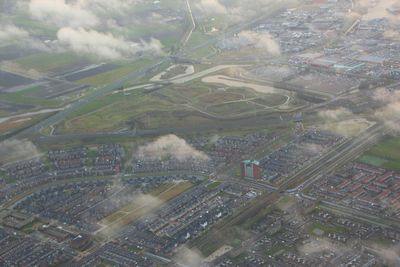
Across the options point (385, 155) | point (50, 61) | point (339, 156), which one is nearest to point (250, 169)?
point (339, 156)

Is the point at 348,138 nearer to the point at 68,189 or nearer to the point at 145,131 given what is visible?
the point at 145,131

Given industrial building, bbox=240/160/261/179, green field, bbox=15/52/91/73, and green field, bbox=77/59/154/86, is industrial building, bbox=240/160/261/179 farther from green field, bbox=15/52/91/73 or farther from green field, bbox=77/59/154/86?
green field, bbox=15/52/91/73

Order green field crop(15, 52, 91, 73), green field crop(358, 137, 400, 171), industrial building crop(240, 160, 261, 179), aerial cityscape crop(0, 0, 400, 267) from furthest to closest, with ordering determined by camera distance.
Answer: green field crop(15, 52, 91, 73) → green field crop(358, 137, 400, 171) → industrial building crop(240, 160, 261, 179) → aerial cityscape crop(0, 0, 400, 267)

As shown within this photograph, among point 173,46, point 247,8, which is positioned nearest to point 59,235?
point 173,46

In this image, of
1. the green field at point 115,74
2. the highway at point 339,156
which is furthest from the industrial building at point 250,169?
the green field at point 115,74

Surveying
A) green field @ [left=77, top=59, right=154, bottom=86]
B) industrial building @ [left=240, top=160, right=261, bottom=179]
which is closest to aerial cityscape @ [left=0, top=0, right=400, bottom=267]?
industrial building @ [left=240, top=160, right=261, bottom=179]
